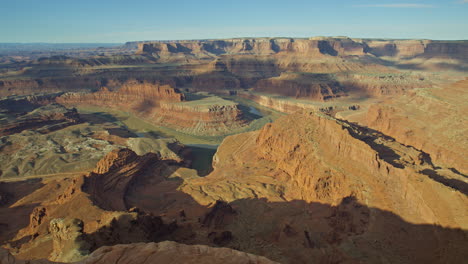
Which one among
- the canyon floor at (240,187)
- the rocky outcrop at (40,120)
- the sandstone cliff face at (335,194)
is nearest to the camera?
the canyon floor at (240,187)

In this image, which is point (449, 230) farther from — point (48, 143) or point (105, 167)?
point (48, 143)

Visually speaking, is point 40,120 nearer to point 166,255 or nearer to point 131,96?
point 131,96

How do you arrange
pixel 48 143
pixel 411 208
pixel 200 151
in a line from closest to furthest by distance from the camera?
pixel 411 208, pixel 48 143, pixel 200 151

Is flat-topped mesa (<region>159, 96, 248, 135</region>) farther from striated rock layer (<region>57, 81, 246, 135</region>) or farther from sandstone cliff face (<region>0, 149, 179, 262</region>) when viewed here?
sandstone cliff face (<region>0, 149, 179, 262</region>)

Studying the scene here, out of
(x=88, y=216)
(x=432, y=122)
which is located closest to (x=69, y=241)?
(x=88, y=216)

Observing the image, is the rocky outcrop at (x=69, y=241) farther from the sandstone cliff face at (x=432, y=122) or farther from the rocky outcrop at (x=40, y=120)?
the rocky outcrop at (x=40, y=120)

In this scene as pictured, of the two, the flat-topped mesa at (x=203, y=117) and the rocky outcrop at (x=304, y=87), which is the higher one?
the rocky outcrop at (x=304, y=87)

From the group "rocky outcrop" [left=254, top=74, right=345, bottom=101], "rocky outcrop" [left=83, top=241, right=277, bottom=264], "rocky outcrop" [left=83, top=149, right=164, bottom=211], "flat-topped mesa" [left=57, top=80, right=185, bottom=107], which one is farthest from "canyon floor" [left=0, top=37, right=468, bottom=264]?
"rocky outcrop" [left=254, top=74, right=345, bottom=101]

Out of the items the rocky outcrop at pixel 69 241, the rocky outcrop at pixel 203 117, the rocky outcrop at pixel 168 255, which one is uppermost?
the rocky outcrop at pixel 168 255

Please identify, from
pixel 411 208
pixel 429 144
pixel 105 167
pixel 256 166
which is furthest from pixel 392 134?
pixel 105 167

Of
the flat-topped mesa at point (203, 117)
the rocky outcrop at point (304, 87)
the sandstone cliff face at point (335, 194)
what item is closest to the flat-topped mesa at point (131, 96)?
the flat-topped mesa at point (203, 117)

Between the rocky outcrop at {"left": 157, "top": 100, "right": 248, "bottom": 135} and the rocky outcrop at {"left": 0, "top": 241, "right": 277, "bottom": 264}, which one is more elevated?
the rocky outcrop at {"left": 0, "top": 241, "right": 277, "bottom": 264}
